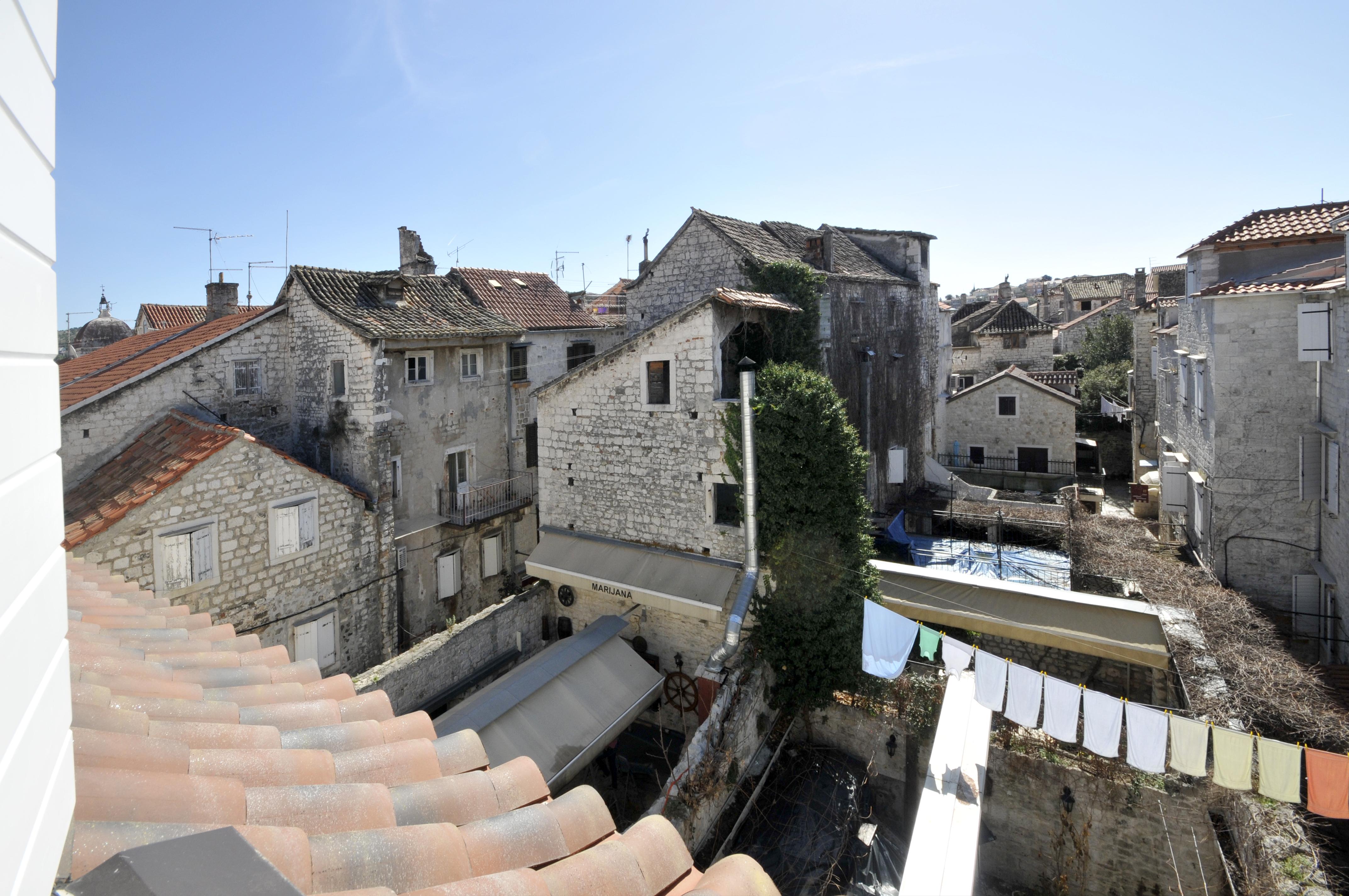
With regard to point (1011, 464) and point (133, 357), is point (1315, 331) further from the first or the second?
point (133, 357)

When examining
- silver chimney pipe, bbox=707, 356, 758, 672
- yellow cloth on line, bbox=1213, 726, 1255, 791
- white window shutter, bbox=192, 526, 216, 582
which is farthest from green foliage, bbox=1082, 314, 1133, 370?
white window shutter, bbox=192, 526, 216, 582

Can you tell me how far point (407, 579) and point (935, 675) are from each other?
13282mm

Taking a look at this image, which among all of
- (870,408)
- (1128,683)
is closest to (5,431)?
(1128,683)

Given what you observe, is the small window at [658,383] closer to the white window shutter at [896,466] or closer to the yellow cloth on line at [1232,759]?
the white window shutter at [896,466]

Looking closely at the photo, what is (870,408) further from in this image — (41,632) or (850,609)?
(41,632)

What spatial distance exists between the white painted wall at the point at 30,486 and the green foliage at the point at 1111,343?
165ft

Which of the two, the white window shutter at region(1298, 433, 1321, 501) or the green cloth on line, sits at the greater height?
the white window shutter at region(1298, 433, 1321, 501)

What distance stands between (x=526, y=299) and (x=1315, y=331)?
2156 cm

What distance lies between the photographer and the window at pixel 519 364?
23.2 metres

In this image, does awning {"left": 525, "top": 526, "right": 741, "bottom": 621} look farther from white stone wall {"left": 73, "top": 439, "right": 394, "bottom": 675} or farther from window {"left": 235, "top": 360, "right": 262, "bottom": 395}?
window {"left": 235, "top": 360, "right": 262, "bottom": 395}

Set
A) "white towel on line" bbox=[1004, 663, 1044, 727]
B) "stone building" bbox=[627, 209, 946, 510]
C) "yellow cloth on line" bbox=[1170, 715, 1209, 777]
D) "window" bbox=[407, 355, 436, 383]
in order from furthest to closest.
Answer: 1. "window" bbox=[407, 355, 436, 383]
2. "stone building" bbox=[627, 209, 946, 510]
3. "white towel on line" bbox=[1004, 663, 1044, 727]
4. "yellow cloth on line" bbox=[1170, 715, 1209, 777]

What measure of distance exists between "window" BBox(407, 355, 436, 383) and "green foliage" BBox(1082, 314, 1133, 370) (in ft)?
132

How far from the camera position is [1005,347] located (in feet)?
148

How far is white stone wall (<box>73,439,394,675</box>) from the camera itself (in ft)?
44.7
